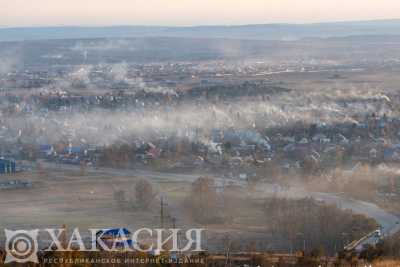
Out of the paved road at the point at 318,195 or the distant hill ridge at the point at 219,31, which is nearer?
the paved road at the point at 318,195

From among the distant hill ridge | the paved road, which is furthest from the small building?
the distant hill ridge

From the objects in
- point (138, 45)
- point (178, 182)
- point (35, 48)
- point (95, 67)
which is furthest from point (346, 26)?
point (178, 182)

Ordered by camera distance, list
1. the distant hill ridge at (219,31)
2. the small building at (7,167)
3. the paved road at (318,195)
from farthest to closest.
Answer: the distant hill ridge at (219,31), the small building at (7,167), the paved road at (318,195)

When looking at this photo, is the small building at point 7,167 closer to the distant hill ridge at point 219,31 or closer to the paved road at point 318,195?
the paved road at point 318,195

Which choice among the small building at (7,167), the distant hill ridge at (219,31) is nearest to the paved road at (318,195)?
the small building at (7,167)

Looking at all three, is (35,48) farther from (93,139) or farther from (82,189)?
(82,189)

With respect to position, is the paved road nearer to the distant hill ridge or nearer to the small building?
the small building
